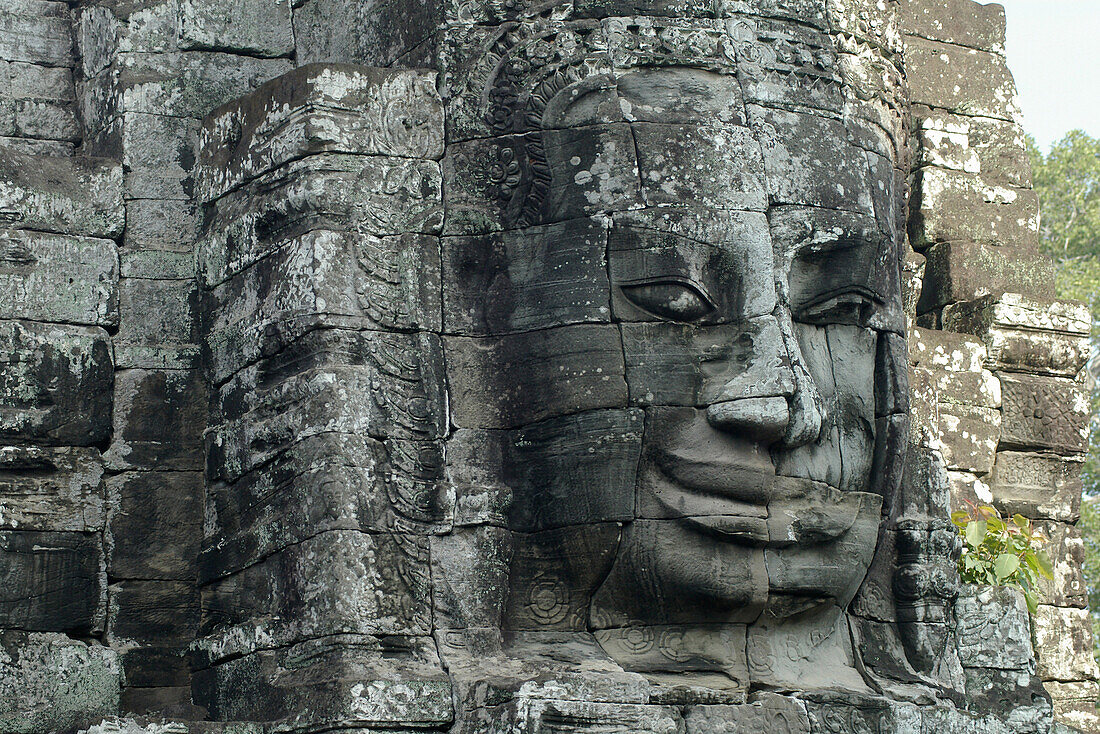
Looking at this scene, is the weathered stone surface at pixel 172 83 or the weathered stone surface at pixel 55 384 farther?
the weathered stone surface at pixel 172 83

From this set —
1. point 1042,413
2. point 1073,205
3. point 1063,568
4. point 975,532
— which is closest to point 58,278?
point 975,532

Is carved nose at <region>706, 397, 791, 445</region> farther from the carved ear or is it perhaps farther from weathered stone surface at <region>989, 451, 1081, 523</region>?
weathered stone surface at <region>989, 451, 1081, 523</region>

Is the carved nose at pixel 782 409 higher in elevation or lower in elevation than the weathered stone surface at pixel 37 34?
lower

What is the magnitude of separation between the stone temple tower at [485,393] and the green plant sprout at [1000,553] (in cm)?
27

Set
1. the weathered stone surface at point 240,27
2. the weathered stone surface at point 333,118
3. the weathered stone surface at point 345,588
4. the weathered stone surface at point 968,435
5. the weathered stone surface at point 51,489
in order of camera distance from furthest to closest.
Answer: the weathered stone surface at point 968,435, the weathered stone surface at point 240,27, the weathered stone surface at point 51,489, the weathered stone surface at point 333,118, the weathered stone surface at point 345,588

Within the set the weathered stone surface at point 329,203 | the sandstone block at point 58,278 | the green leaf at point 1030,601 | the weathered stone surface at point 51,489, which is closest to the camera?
the weathered stone surface at point 329,203

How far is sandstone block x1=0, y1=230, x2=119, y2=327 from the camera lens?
7.63 meters

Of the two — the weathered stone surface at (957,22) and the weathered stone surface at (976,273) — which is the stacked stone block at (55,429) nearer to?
the weathered stone surface at (976,273)

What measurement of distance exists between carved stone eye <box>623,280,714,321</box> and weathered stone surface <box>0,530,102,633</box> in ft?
8.51

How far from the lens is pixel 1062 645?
985 cm

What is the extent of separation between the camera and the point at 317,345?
6.98 metres

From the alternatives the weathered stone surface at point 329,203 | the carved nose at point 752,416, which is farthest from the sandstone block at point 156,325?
the carved nose at point 752,416

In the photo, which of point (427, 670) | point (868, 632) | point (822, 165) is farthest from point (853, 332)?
point (427, 670)

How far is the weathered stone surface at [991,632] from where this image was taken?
26.8 ft
